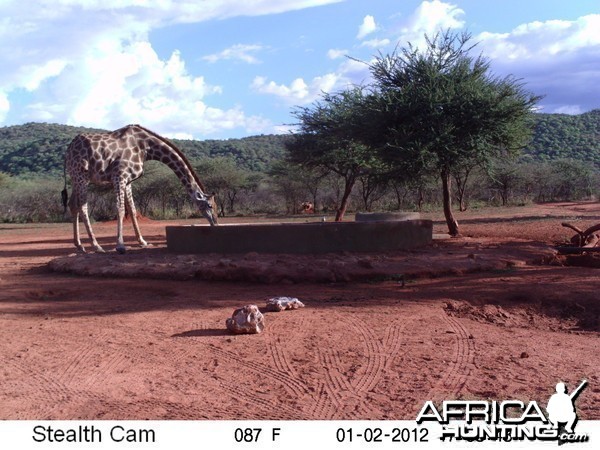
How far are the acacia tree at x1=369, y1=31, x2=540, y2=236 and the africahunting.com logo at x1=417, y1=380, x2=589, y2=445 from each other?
35.2ft

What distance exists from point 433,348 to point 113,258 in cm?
812

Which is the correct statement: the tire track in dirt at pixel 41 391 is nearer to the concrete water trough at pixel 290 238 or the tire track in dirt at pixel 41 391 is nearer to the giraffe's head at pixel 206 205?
the concrete water trough at pixel 290 238

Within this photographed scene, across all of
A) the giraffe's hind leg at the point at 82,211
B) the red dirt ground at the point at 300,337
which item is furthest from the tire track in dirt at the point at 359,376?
the giraffe's hind leg at the point at 82,211

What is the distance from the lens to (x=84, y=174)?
48.6ft

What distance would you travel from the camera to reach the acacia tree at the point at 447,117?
15.3 m

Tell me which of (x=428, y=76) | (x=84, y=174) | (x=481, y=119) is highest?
(x=428, y=76)

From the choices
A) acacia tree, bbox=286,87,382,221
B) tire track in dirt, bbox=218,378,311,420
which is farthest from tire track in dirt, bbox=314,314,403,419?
acacia tree, bbox=286,87,382,221

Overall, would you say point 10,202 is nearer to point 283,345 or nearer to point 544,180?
point 544,180

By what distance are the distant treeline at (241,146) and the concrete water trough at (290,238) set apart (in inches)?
1725

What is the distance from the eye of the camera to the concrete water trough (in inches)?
483

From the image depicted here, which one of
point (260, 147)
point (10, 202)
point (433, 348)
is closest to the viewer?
point (433, 348)

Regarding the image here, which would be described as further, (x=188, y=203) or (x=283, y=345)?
(x=188, y=203)

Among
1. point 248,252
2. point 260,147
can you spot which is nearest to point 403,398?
point 248,252

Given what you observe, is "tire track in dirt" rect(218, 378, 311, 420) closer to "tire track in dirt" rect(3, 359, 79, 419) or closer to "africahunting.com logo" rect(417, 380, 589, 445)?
"africahunting.com logo" rect(417, 380, 589, 445)
